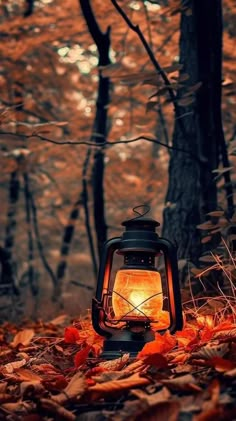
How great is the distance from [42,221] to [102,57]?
7957mm

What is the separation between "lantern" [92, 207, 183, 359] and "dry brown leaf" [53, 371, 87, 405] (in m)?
0.59

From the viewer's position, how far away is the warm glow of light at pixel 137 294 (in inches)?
109

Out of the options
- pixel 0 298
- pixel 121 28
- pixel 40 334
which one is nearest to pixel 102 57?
pixel 121 28

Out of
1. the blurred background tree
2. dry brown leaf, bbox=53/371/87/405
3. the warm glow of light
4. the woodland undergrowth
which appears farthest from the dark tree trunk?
dry brown leaf, bbox=53/371/87/405

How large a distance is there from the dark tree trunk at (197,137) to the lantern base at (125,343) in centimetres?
121

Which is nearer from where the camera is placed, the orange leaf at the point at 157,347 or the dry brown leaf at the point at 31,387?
the dry brown leaf at the point at 31,387

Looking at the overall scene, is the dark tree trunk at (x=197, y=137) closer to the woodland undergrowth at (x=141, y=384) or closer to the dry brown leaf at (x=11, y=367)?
the woodland undergrowth at (x=141, y=384)

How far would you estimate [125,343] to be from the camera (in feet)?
8.79

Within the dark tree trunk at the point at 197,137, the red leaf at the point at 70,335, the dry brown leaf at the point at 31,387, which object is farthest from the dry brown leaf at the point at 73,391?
the dark tree trunk at the point at 197,137

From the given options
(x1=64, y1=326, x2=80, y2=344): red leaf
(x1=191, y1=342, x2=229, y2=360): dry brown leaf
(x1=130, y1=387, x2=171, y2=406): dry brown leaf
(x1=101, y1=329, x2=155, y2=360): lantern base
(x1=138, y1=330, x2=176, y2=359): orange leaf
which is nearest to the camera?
(x1=130, y1=387, x2=171, y2=406): dry brown leaf

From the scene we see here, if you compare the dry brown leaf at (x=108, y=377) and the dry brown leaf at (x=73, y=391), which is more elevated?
the dry brown leaf at (x=108, y=377)

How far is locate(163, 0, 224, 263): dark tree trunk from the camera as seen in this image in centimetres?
380

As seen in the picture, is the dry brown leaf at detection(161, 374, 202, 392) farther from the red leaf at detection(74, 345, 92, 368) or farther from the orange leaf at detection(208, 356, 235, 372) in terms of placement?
the red leaf at detection(74, 345, 92, 368)

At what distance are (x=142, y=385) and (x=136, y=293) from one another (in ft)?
2.69
